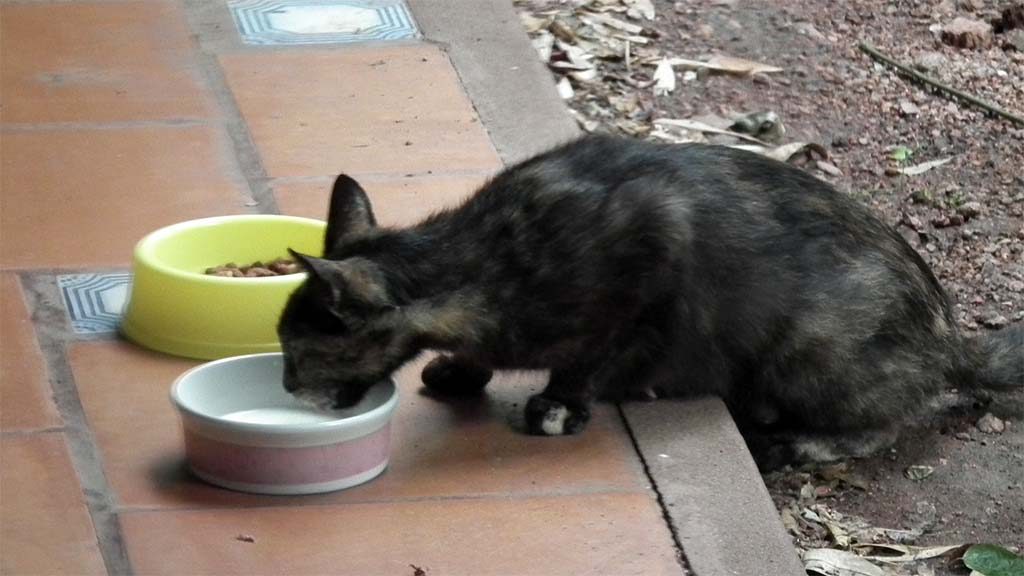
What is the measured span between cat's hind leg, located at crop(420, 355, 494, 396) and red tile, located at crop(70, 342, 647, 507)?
0.12ft

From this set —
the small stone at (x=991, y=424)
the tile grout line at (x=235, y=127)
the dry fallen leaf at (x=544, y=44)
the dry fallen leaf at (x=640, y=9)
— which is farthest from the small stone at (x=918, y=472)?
the dry fallen leaf at (x=640, y=9)

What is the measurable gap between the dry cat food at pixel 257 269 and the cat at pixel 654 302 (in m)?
0.48

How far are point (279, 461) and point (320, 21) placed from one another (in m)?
3.13

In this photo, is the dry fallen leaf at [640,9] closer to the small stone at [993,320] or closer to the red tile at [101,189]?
the red tile at [101,189]

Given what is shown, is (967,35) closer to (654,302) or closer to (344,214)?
(654,302)

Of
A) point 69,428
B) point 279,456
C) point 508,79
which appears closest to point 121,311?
point 69,428

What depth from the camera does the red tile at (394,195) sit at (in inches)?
197

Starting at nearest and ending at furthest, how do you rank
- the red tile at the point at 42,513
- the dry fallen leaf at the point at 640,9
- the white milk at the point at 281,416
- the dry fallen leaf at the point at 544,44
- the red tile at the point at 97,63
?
the red tile at the point at 42,513 < the white milk at the point at 281,416 < the red tile at the point at 97,63 < the dry fallen leaf at the point at 544,44 < the dry fallen leaf at the point at 640,9

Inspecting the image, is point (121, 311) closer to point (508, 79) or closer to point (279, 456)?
point (279, 456)

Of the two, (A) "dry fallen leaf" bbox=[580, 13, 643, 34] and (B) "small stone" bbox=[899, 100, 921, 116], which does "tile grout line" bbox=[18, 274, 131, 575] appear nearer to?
(A) "dry fallen leaf" bbox=[580, 13, 643, 34]

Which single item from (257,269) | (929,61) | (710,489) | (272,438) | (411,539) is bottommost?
(929,61)

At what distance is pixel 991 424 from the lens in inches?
180

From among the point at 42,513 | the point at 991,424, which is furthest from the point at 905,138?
the point at 42,513

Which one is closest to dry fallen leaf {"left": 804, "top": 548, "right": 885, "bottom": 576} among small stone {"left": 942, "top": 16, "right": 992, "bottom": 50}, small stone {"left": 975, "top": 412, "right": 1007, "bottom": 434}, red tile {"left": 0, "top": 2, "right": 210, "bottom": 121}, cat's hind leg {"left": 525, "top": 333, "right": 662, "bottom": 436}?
cat's hind leg {"left": 525, "top": 333, "right": 662, "bottom": 436}
